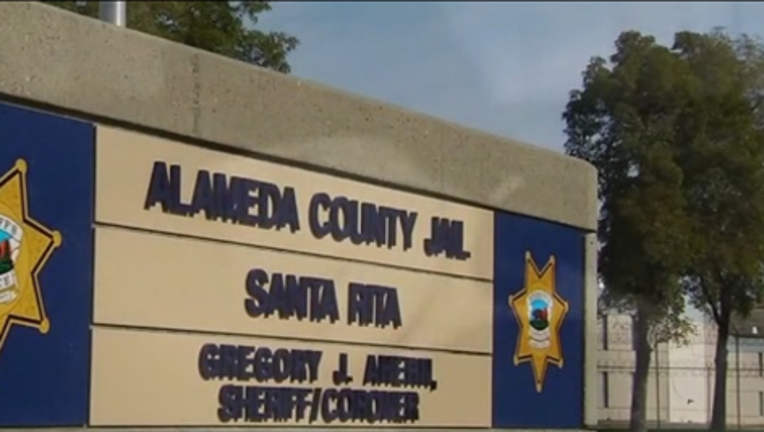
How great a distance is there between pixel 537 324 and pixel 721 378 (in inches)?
166

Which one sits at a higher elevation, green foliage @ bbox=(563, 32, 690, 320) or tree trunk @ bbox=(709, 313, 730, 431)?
green foliage @ bbox=(563, 32, 690, 320)

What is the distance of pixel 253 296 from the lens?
34.7 ft

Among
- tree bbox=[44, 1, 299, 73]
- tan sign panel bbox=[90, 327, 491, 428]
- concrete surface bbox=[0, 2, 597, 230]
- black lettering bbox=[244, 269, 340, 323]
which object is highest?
tree bbox=[44, 1, 299, 73]

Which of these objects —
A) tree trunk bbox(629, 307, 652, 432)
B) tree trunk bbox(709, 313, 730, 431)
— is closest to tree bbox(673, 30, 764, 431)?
tree trunk bbox(709, 313, 730, 431)

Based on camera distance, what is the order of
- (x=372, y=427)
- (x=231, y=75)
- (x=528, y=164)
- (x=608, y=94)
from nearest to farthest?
(x=231, y=75) < (x=372, y=427) < (x=528, y=164) < (x=608, y=94)

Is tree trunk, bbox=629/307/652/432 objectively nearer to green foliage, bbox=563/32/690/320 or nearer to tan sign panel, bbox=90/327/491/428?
green foliage, bbox=563/32/690/320

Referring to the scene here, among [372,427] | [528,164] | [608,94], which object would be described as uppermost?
[608,94]

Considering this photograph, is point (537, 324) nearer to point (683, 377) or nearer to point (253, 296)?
point (253, 296)

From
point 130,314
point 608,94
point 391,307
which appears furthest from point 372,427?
point 608,94

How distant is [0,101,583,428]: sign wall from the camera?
30.0 ft

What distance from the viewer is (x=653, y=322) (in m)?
17.1

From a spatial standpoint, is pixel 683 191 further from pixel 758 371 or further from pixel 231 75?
pixel 231 75

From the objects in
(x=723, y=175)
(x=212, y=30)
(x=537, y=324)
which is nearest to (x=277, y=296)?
(x=537, y=324)

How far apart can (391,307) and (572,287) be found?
2582mm
